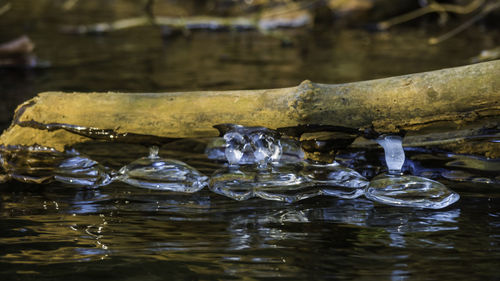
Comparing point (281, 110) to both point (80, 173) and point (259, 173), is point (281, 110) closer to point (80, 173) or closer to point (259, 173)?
point (259, 173)

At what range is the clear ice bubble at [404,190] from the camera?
9.29 feet

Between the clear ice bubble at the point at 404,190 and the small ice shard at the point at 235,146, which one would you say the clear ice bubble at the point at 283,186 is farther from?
the clear ice bubble at the point at 404,190

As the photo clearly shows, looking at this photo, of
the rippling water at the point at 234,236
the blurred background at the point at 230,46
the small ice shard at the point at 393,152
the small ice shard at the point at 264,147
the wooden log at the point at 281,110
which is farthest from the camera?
the blurred background at the point at 230,46

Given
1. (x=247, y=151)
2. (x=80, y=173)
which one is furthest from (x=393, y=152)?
(x=80, y=173)

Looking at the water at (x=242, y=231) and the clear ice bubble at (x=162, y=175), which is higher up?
the clear ice bubble at (x=162, y=175)

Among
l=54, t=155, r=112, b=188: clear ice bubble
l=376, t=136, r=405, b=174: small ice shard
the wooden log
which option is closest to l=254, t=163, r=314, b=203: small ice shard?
the wooden log

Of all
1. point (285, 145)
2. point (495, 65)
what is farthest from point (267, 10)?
point (495, 65)

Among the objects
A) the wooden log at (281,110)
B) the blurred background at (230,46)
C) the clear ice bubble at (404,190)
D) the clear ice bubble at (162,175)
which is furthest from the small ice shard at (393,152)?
the blurred background at (230,46)

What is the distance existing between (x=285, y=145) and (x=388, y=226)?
110 centimetres

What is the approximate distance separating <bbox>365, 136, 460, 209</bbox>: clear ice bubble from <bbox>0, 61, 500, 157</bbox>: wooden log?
0.23m

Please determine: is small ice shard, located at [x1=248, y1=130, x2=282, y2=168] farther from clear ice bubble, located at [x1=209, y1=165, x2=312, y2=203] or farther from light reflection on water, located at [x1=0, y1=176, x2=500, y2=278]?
light reflection on water, located at [x1=0, y1=176, x2=500, y2=278]

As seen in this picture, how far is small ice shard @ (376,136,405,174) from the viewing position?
2963mm

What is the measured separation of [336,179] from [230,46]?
6.07 m

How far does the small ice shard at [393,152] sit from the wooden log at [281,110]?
117mm
